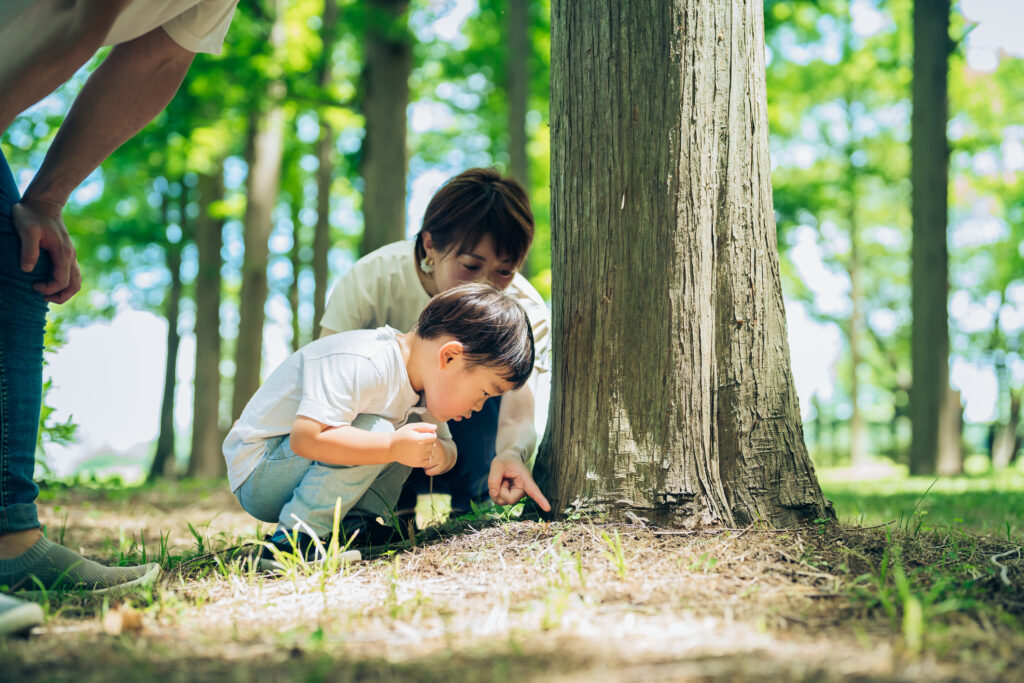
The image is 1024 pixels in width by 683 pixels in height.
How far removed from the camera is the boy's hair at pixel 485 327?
7.73 ft

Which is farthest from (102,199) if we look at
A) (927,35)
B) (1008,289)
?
(1008,289)

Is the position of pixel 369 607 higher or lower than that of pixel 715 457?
lower

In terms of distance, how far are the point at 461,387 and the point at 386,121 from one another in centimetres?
622

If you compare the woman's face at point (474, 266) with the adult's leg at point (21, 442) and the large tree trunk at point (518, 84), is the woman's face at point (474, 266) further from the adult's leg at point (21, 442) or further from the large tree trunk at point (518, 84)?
the large tree trunk at point (518, 84)

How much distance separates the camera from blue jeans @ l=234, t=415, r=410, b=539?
2363 mm

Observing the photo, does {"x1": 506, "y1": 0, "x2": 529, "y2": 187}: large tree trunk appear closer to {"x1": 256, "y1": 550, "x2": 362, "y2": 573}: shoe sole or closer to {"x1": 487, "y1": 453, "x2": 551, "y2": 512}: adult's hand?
{"x1": 487, "y1": 453, "x2": 551, "y2": 512}: adult's hand

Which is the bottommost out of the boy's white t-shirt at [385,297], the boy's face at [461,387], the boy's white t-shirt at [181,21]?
the boy's face at [461,387]

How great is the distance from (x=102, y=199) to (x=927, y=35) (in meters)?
12.9

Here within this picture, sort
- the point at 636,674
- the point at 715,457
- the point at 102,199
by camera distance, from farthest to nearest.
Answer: the point at 102,199
the point at 715,457
the point at 636,674

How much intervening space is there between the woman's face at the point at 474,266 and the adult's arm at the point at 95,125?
1093mm

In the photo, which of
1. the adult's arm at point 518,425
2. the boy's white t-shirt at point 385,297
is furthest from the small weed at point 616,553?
the boy's white t-shirt at point 385,297

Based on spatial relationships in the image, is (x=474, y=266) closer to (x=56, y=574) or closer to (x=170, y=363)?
(x=56, y=574)

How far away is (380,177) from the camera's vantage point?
25.5 feet

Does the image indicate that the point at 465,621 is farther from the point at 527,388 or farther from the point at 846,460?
the point at 846,460
